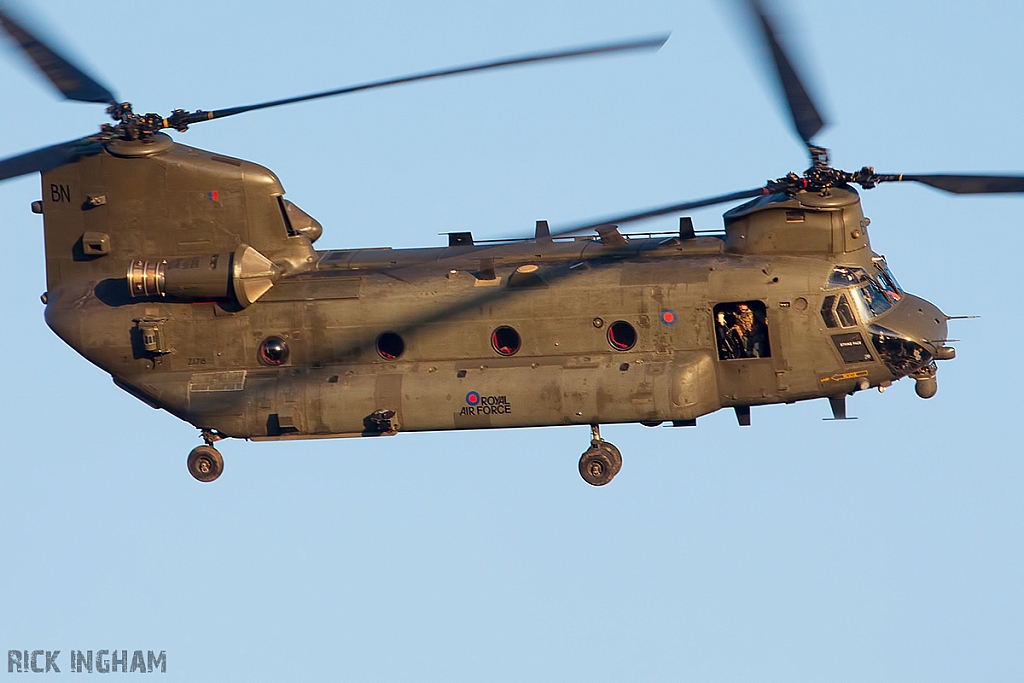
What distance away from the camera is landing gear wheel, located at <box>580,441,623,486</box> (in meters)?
36.1

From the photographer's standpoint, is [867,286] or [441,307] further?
[441,307]

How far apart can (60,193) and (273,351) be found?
5385 millimetres

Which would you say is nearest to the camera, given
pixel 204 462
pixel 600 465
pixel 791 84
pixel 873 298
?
pixel 791 84

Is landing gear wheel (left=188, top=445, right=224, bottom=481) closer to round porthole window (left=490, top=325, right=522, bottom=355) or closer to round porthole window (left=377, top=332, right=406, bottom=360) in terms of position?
round porthole window (left=377, top=332, right=406, bottom=360)

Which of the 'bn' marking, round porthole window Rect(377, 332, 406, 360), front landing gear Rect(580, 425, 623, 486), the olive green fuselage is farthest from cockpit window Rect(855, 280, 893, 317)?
the 'bn' marking

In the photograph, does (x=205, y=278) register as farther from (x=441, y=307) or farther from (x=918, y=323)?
(x=918, y=323)

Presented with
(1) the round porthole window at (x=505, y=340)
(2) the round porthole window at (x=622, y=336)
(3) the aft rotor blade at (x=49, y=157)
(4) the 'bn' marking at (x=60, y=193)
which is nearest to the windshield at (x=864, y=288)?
(2) the round porthole window at (x=622, y=336)

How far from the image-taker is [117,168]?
124 ft

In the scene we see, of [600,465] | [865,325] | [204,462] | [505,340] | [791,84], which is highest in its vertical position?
[791,84]

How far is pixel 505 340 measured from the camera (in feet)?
120

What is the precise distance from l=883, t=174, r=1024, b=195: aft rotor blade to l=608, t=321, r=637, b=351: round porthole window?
603 cm

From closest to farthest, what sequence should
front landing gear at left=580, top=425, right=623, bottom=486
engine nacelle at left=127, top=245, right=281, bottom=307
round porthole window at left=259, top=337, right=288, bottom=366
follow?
front landing gear at left=580, top=425, right=623, bottom=486, engine nacelle at left=127, top=245, right=281, bottom=307, round porthole window at left=259, top=337, right=288, bottom=366

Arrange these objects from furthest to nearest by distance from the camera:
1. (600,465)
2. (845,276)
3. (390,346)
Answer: (390,346), (600,465), (845,276)

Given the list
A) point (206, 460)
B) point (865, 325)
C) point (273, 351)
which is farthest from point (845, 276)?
point (206, 460)
